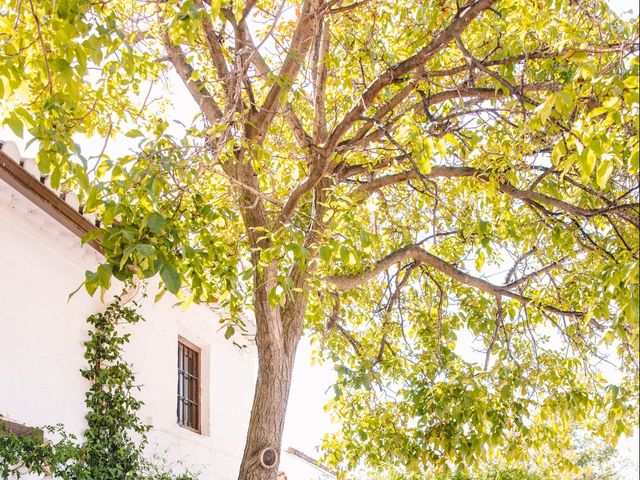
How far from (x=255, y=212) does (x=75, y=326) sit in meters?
2.42

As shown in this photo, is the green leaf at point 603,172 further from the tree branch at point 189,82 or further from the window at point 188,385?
the window at point 188,385

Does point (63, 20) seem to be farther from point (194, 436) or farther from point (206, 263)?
point (194, 436)

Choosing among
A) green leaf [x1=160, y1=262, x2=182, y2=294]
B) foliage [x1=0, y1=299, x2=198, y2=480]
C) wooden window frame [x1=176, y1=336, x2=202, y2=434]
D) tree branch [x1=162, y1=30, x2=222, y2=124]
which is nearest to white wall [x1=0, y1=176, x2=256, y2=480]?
foliage [x1=0, y1=299, x2=198, y2=480]

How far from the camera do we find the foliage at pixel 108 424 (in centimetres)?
759

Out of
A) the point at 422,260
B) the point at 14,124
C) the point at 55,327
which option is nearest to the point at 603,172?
the point at 14,124

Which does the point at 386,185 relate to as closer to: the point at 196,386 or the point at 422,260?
the point at 422,260

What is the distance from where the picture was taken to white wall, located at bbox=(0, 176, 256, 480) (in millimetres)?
7277

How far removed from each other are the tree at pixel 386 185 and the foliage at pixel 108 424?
64.9 inches

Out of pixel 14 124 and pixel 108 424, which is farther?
pixel 108 424

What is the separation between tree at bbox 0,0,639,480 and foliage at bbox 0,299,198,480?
165 cm

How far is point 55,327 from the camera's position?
7.93 metres

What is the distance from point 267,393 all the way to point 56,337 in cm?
228

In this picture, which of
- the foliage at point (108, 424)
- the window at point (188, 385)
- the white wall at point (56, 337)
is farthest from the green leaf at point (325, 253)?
the window at point (188, 385)

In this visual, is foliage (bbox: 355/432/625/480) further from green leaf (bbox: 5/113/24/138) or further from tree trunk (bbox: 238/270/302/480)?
green leaf (bbox: 5/113/24/138)
